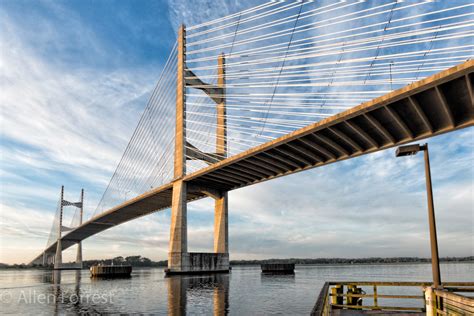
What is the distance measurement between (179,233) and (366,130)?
2806cm

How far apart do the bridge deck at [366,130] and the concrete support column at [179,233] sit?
2453mm

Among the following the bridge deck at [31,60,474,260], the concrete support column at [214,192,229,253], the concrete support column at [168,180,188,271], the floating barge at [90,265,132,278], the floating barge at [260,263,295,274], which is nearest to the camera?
the bridge deck at [31,60,474,260]

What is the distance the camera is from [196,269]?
2035 inches

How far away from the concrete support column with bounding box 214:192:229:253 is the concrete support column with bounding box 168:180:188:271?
7.49 metres

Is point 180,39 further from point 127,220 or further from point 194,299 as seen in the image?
point 127,220

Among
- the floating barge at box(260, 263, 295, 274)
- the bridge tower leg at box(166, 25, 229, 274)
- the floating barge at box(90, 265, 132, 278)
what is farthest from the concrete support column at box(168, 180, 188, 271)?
the floating barge at box(260, 263, 295, 274)

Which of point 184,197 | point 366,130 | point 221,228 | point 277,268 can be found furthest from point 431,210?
point 277,268

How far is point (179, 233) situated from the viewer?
49531mm

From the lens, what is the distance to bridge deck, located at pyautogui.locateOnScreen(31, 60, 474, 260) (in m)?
24.1

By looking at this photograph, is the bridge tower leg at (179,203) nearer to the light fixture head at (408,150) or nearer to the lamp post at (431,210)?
the light fixture head at (408,150)

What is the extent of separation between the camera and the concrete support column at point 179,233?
49.4 m

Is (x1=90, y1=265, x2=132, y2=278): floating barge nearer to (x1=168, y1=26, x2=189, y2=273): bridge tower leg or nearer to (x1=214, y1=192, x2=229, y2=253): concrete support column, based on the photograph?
(x1=168, y1=26, x2=189, y2=273): bridge tower leg

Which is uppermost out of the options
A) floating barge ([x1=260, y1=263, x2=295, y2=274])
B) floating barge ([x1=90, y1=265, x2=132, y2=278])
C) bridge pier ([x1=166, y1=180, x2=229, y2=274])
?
bridge pier ([x1=166, y1=180, x2=229, y2=274])

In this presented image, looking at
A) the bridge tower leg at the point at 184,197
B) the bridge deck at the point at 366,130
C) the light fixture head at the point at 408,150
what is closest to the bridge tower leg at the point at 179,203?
the bridge tower leg at the point at 184,197
